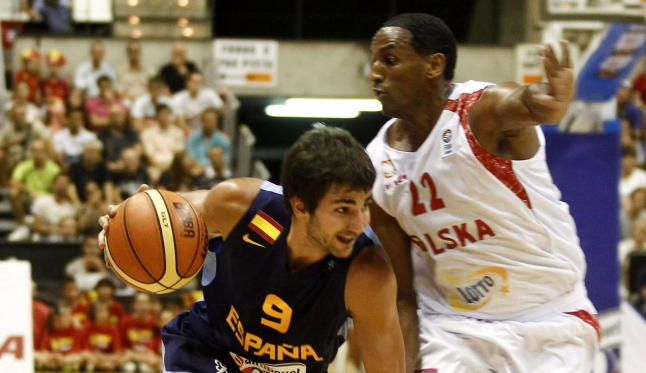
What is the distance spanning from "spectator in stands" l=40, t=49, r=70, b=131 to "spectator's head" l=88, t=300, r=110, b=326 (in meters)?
3.02

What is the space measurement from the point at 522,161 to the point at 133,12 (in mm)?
11943

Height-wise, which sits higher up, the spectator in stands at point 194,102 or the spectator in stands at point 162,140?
the spectator in stands at point 194,102

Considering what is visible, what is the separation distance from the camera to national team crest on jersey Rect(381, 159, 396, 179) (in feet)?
12.5

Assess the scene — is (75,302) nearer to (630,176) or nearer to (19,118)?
(19,118)

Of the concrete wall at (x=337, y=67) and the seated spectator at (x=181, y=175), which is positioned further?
the concrete wall at (x=337, y=67)

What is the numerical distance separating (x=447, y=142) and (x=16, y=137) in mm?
8704

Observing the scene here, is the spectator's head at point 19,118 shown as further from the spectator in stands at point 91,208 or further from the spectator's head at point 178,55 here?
the spectator's head at point 178,55

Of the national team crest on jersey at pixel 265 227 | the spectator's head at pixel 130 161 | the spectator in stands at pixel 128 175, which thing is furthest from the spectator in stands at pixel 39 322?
the national team crest on jersey at pixel 265 227

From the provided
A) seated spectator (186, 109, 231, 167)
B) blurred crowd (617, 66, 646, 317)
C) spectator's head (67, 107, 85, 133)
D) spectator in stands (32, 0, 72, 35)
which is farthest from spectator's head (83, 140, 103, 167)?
blurred crowd (617, 66, 646, 317)

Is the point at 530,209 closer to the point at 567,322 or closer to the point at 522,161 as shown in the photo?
the point at 522,161

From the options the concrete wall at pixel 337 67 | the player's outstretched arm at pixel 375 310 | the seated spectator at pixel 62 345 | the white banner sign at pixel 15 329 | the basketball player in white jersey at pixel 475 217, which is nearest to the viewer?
the player's outstretched arm at pixel 375 310

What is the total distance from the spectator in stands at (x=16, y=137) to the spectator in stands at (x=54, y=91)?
20 cm

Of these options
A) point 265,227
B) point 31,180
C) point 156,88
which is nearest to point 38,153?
point 31,180

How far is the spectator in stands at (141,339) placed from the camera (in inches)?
367
